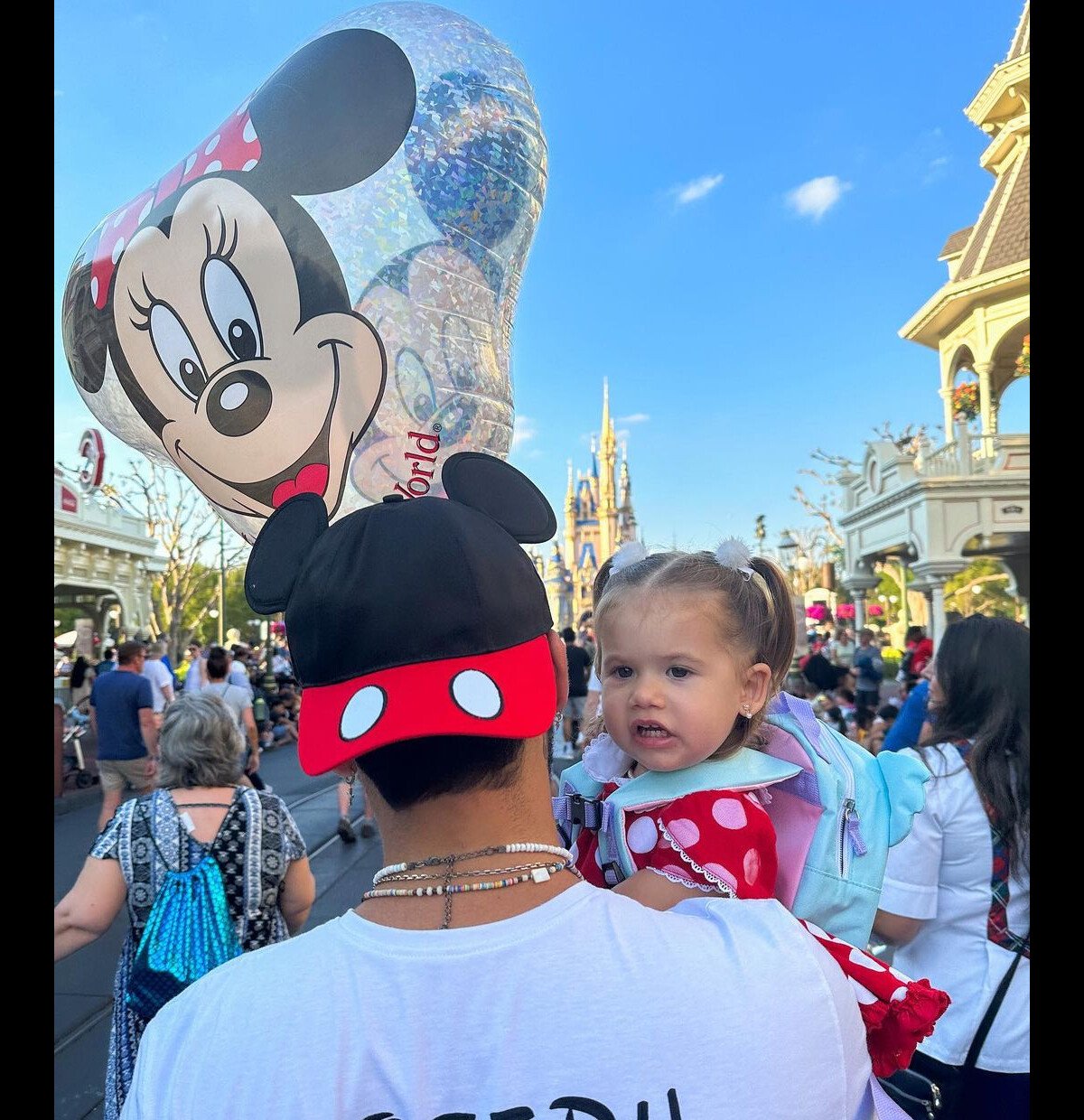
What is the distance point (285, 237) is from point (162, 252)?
1.16ft

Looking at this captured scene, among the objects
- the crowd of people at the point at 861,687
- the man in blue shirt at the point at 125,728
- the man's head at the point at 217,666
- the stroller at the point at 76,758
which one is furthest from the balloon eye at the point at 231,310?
the stroller at the point at 76,758

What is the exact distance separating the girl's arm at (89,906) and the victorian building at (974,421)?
49.5ft

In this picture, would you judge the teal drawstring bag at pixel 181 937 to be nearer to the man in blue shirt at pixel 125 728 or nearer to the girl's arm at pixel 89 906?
the girl's arm at pixel 89 906

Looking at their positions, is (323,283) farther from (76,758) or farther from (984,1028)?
(76,758)

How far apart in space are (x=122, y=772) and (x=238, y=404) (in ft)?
18.9

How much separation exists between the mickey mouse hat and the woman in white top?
157 centimetres

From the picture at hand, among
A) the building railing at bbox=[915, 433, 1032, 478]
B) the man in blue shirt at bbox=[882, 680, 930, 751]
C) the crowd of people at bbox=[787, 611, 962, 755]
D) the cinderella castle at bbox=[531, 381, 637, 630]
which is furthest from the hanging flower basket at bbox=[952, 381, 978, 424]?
the cinderella castle at bbox=[531, 381, 637, 630]

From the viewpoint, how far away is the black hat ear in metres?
2.42

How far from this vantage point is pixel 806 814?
154 centimetres

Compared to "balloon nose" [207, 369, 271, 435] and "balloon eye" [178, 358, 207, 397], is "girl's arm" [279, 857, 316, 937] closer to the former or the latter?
"balloon nose" [207, 369, 271, 435]

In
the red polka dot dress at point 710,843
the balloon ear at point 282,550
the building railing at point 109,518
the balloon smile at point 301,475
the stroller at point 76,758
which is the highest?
the building railing at point 109,518

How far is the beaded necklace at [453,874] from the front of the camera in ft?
3.05

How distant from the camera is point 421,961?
85 centimetres
